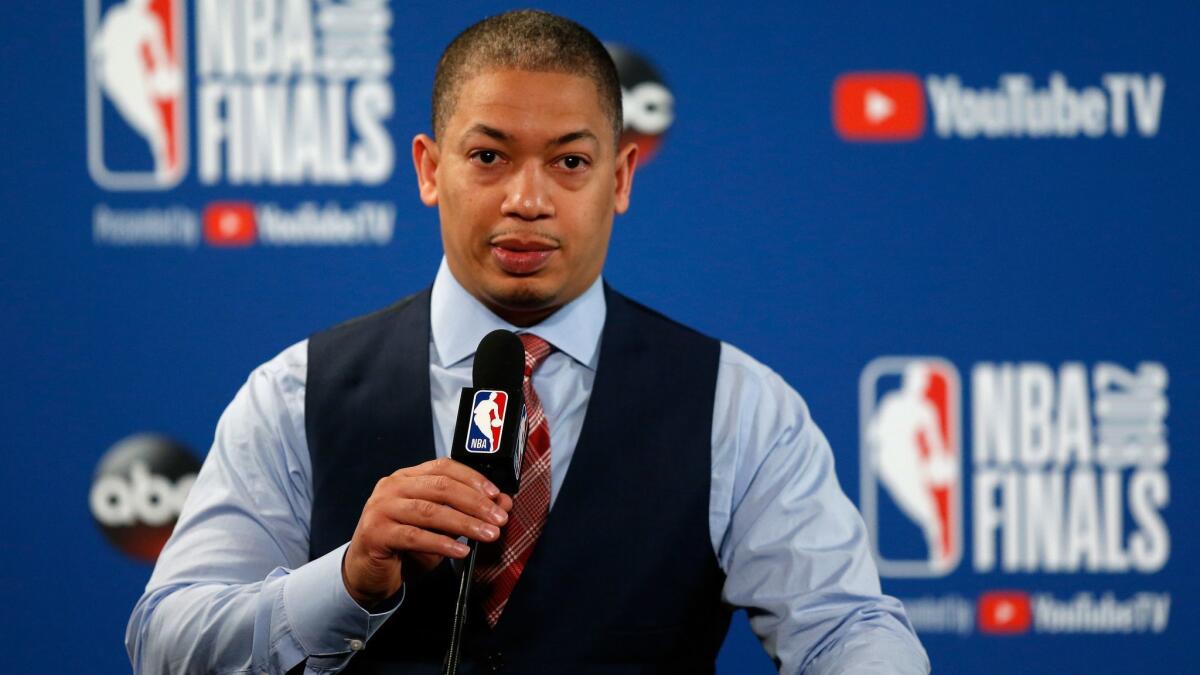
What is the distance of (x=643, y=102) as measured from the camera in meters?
2.20

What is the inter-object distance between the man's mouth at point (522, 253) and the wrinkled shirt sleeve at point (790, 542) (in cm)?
26

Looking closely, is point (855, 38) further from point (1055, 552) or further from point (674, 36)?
point (1055, 552)

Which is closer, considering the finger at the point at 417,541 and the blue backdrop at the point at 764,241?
the finger at the point at 417,541

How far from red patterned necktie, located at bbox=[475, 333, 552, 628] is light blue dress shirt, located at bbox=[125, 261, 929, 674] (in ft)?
0.15

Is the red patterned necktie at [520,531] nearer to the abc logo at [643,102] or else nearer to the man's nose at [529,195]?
the man's nose at [529,195]

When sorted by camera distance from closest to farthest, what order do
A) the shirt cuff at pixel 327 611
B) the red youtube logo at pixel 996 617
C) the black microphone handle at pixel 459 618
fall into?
the black microphone handle at pixel 459 618 < the shirt cuff at pixel 327 611 < the red youtube logo at pixel 996 617

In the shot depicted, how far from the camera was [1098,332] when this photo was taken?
2172 mm

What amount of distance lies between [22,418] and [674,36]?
4.02 ft

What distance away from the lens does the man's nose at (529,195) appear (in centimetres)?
138

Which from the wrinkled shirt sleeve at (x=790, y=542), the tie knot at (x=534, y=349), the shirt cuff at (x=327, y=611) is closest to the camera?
the shirt cuff at (x=327, y=611)

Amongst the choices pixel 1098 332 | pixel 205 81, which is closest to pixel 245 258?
pixel 205 81

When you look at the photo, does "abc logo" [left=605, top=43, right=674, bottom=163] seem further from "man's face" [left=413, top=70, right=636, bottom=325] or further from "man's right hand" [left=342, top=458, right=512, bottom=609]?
"man's right hand" [left=342, top=458, right=512, bottom=609]

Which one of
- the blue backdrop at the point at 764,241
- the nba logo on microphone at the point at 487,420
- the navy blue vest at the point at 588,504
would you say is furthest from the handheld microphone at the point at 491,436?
the blue backdrop at the point at 764,241

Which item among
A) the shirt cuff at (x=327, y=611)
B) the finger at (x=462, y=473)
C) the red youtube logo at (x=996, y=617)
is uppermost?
the finger at (x=462, y=473)
